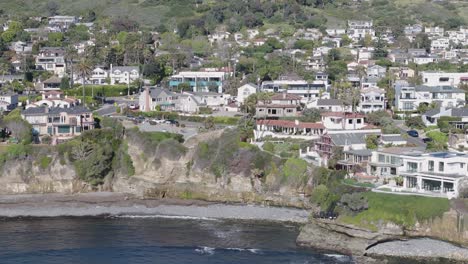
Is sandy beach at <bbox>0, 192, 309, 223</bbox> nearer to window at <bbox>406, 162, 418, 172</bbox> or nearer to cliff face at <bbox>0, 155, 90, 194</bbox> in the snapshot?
cliff face at <bbox>0, 155, 90, 194</bbox>

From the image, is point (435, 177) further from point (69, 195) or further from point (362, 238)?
point (69, 195)

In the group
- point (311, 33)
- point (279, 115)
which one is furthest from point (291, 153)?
point (311, 33)

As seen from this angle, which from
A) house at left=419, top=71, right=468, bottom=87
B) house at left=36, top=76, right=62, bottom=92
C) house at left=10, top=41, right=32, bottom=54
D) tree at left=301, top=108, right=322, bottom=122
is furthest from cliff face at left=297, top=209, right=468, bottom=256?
house at left=10, top=41, right=32, bottom=54

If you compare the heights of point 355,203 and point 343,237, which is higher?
point 355,203

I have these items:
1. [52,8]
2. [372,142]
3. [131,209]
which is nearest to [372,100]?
[372,142]

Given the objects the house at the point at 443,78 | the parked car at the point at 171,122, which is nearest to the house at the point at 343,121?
the parked car at the point at 171,122

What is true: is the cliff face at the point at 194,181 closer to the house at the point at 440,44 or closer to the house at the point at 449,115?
the house at the point at 449,115

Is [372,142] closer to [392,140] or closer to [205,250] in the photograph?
[392,140]
